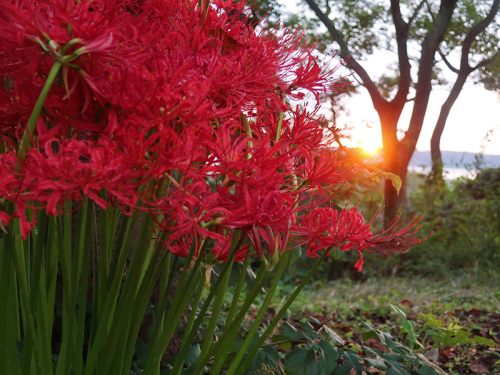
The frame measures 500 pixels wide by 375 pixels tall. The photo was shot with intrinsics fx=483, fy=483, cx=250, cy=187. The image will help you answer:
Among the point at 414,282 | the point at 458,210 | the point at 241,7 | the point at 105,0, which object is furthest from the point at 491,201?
the point at 105,0

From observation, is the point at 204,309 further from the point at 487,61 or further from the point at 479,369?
the point at 487,61

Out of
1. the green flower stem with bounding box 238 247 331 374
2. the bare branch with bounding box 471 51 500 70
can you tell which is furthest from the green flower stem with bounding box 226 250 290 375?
the bare branch with bounding box 471 51 500 70

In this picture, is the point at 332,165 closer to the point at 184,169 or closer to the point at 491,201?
the point at 184,169

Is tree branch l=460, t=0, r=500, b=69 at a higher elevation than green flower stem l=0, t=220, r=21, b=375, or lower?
higher

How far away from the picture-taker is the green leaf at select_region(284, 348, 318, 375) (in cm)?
124

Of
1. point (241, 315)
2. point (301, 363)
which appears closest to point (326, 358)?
point (301, 363)

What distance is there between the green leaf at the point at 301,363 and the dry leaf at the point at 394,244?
0.38 m

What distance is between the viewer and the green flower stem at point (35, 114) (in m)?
0.61

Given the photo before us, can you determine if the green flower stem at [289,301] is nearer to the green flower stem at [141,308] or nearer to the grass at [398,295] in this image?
the green flower stem at [141,308]

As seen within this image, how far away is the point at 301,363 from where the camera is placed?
125cm

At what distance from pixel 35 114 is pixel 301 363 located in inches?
36.8

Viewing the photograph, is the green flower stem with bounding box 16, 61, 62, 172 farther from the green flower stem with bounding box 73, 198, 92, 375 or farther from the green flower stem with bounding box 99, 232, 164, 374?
the green flower stem with bounding box 99, 232, 164, 374

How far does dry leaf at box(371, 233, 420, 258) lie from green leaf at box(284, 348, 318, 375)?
1.24ft

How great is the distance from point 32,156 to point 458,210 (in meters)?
6.17
